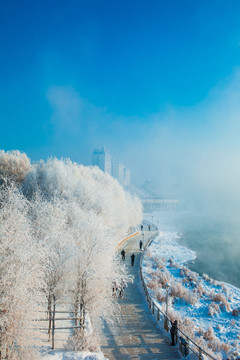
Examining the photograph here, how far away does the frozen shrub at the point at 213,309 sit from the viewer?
1791cm

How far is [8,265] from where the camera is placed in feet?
25.4

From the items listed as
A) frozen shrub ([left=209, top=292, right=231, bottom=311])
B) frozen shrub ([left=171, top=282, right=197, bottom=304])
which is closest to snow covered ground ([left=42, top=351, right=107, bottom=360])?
frozen shrub ([left=171, top=282, right=197, bottom=304])

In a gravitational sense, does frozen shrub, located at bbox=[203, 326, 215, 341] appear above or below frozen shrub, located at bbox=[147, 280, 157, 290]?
below

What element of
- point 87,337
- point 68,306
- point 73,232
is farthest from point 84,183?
point 87,337

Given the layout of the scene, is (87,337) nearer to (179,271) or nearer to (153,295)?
(153,295)

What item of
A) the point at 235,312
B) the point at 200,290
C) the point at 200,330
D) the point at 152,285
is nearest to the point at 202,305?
the point at 200,290

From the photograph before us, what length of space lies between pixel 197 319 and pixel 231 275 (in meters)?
14.5

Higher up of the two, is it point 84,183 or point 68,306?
point 84,183

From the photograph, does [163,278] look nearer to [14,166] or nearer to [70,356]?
[70,356]

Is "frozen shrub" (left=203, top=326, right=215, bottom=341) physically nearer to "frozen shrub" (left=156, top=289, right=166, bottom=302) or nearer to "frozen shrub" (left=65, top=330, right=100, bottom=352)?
"frozen shrub" (left=156, top=289, right=166, bottom=302)

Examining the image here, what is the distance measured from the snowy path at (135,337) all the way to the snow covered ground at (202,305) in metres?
1.80

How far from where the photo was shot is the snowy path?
34.8ft

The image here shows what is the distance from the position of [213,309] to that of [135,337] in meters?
9.39

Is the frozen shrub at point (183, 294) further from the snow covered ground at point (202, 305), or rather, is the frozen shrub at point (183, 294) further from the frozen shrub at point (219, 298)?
the frozen shrub at point (219, 298)
